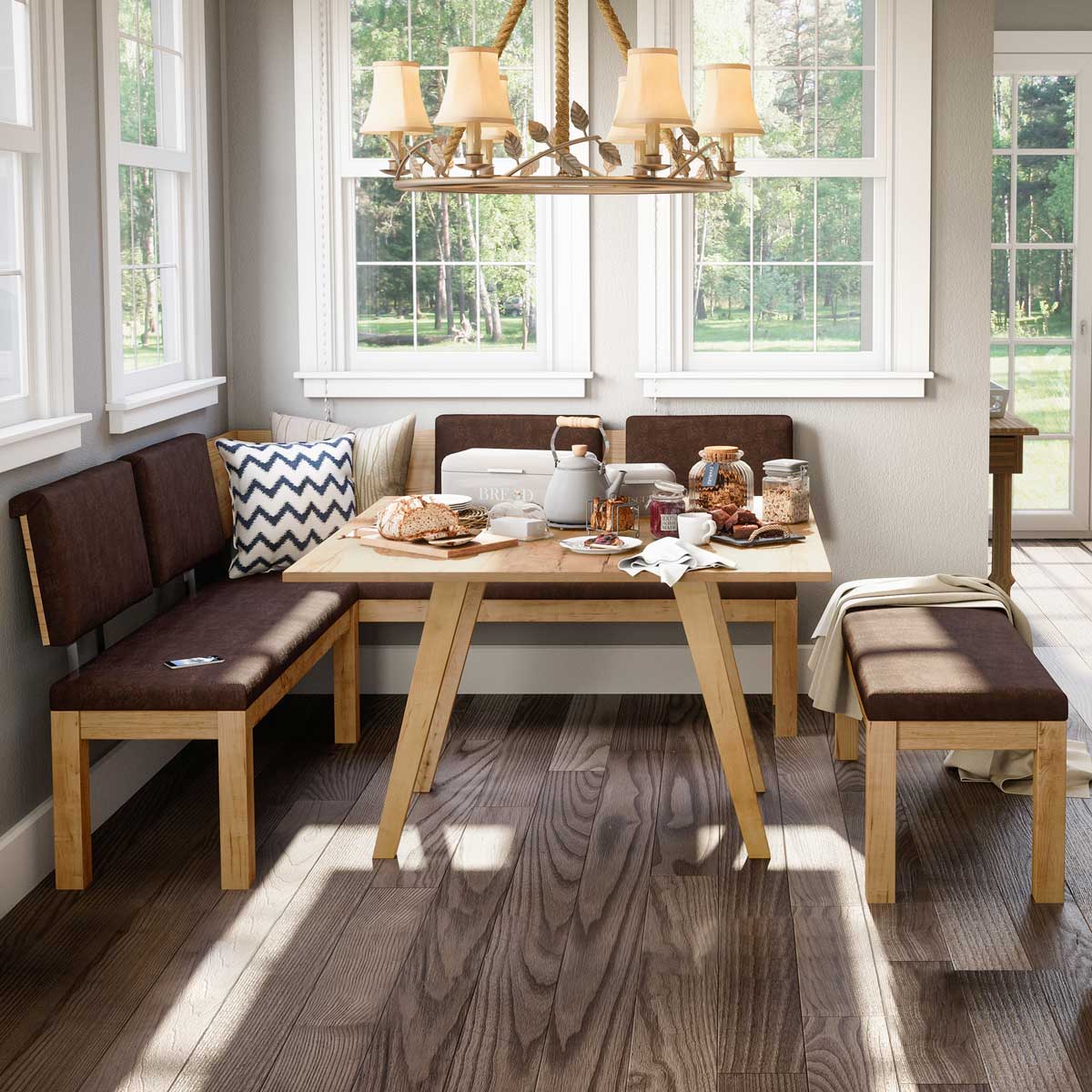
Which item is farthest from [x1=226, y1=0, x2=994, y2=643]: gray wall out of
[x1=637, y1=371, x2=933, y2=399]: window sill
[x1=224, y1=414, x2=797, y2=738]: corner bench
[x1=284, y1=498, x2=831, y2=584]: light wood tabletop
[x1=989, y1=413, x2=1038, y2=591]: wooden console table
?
[x1=284, y1=498, x2=831, y2=584]: light wood tabletop

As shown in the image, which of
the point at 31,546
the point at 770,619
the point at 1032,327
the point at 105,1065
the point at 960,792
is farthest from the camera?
the point at 1032,327

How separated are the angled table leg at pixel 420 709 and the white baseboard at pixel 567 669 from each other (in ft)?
4.78

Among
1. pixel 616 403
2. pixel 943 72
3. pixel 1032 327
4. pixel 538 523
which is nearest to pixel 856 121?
pixel 943 72

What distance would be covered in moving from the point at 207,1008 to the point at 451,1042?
1.61ft

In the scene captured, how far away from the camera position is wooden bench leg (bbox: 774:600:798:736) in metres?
4.54

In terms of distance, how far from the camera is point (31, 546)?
3.38 meters

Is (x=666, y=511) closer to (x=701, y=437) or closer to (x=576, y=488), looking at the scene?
(x=576, y=488)

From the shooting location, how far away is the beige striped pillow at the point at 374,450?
4.84 meters

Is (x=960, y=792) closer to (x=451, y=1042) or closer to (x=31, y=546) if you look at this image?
(x=451, y=1042)

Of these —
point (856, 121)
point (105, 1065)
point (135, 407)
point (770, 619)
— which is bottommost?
point (105, 1065)

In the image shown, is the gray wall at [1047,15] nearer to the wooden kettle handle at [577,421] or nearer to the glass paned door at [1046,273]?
the glass paned door at [1046,273]

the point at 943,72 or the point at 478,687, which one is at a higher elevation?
the point at 943,72

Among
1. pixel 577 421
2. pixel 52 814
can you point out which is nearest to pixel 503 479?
pixel 577 421

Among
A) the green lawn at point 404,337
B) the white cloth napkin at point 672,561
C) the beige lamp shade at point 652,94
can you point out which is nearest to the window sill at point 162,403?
the green lawn at point 404,337
